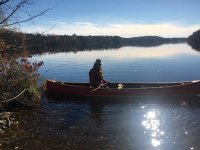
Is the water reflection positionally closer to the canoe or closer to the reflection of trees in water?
the reflection of trees in water

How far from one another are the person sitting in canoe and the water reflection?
499 cm

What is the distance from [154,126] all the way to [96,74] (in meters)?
7.63

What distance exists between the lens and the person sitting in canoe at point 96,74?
66.6 ft

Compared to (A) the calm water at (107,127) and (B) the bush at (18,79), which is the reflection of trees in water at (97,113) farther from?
(B) the bush at (18,79)

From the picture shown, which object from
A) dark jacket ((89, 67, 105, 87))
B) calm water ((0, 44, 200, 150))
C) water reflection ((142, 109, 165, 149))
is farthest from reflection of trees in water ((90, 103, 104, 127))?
dark jacket ((89, 67, 105, 87))

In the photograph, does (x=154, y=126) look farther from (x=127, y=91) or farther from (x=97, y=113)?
(x=127, y=91)

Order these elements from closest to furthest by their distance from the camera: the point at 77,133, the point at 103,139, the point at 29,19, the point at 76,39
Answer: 1. the point at 29,19
2. the point at 103,139
3. the point at 77,133
4. the point at 76,39

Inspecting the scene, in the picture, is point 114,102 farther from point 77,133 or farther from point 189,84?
point 77,133

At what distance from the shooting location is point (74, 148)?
10.7 metres

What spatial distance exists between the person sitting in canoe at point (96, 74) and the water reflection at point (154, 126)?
4988 millimetres

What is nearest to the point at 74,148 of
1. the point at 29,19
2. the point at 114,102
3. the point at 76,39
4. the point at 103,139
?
the point at 103,139

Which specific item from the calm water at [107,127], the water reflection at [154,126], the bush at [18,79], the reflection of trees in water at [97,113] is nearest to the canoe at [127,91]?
the calm water at [107,127]

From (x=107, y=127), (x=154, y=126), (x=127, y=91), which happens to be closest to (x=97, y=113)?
(x=107, y=127)

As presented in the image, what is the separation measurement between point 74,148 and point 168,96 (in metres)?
9.92
